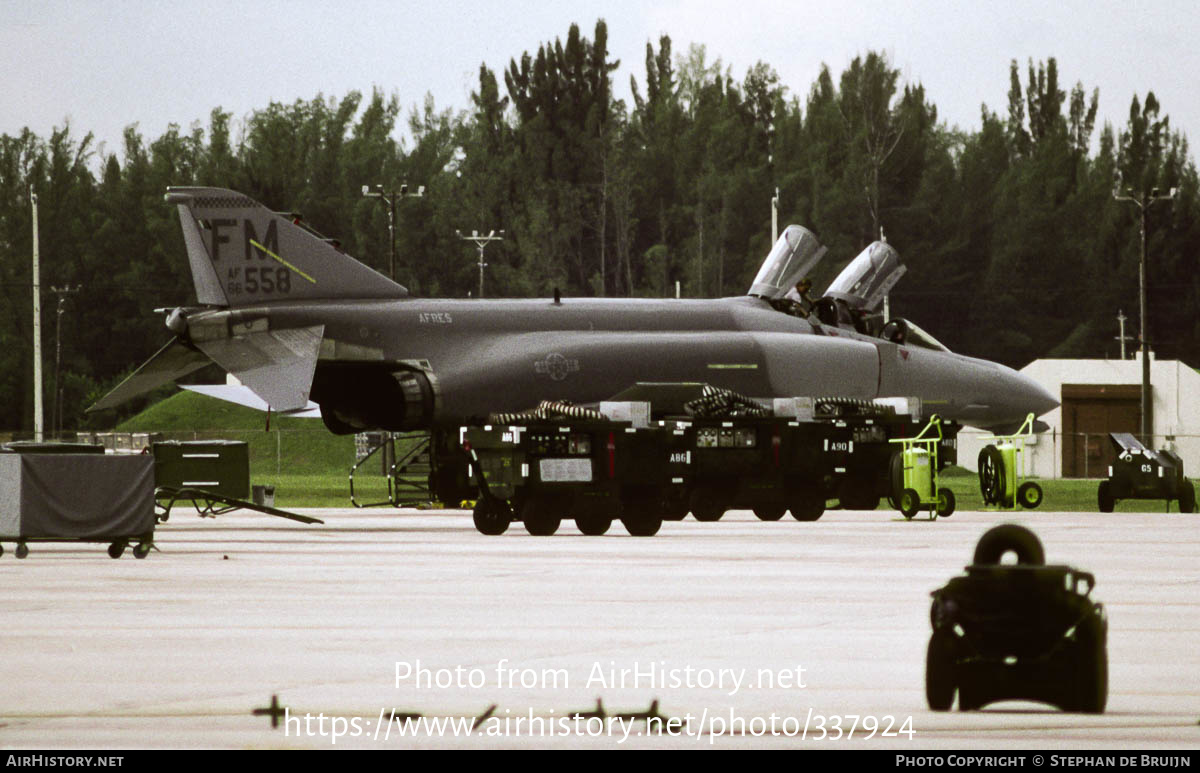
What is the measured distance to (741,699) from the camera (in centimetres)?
817

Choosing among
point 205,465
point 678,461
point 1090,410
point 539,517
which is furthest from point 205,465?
point 1090,410

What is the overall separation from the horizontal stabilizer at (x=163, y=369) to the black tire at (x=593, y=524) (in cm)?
746

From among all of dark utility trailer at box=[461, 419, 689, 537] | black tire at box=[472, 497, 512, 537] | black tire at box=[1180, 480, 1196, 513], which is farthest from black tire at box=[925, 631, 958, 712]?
black tire at box=[1180, 480, 1196, 513]

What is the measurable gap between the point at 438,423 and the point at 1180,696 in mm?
20191

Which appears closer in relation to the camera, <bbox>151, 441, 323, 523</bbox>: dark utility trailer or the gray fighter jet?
the gray fighter jet

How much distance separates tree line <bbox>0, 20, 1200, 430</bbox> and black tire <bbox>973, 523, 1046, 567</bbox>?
265 ft

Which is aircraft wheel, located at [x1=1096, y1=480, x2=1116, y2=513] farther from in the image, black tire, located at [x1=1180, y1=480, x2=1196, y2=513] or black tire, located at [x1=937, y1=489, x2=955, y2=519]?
black tire, located at [x1=937, y1=489, x2=955, y2=519]

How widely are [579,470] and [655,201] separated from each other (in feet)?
279

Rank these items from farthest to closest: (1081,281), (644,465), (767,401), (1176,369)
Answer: (1081,281) < (1176,369) < (767,401) < (644,465)

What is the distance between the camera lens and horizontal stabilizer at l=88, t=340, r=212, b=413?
27.7 m

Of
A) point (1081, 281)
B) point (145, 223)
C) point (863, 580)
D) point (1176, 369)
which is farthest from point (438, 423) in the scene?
point (145, 223)

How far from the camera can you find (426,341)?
90.6 feet

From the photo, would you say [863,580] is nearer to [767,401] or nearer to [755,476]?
[755,476]

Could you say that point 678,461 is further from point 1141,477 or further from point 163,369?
point 1141,477
